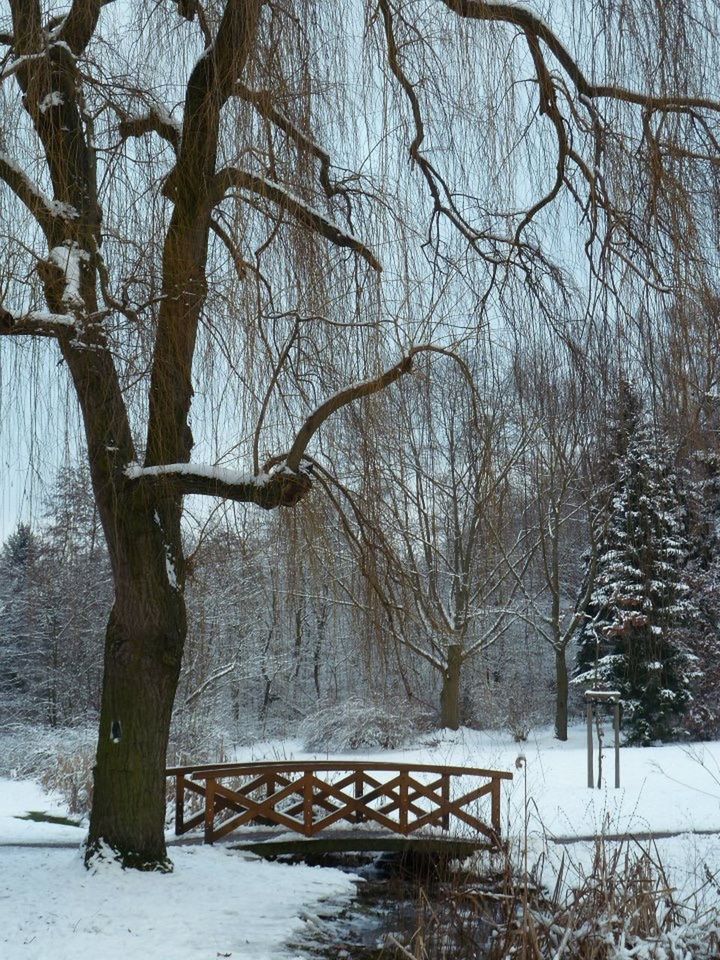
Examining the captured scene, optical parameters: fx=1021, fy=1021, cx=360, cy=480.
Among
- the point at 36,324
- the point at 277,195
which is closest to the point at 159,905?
the point at 36,324

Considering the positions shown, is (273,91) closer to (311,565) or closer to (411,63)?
(411,63)

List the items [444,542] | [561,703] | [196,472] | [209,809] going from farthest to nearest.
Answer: [561,703] → [444,542] → [209,809] → [196,472]

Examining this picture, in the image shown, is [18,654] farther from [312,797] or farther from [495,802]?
[495,802]

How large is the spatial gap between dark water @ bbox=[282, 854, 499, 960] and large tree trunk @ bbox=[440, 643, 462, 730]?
33.3 ft

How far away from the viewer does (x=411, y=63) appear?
13.8 feet

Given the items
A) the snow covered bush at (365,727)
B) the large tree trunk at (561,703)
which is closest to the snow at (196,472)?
the snow covered bush at (365,727)

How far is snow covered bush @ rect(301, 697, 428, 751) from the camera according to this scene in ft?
62.1

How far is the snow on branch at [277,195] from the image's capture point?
4.21m

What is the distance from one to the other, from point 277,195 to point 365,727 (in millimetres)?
15925

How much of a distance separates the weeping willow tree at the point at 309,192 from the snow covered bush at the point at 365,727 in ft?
46.2

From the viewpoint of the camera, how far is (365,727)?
19062 mm

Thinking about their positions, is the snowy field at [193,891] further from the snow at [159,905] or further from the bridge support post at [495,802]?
the bridge support post at [495,802]

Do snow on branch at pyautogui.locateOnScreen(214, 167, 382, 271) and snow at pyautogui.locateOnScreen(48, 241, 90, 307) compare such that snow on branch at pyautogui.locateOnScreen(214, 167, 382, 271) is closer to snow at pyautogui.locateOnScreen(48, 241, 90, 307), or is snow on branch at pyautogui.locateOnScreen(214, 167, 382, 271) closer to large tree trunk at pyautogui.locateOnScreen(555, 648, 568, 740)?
snow at pyautogui.locateOnScreen(48, 241, 90, 307)

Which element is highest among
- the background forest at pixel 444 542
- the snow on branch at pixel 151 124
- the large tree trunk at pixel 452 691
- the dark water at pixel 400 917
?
the snow on branch at pixel 151 124
